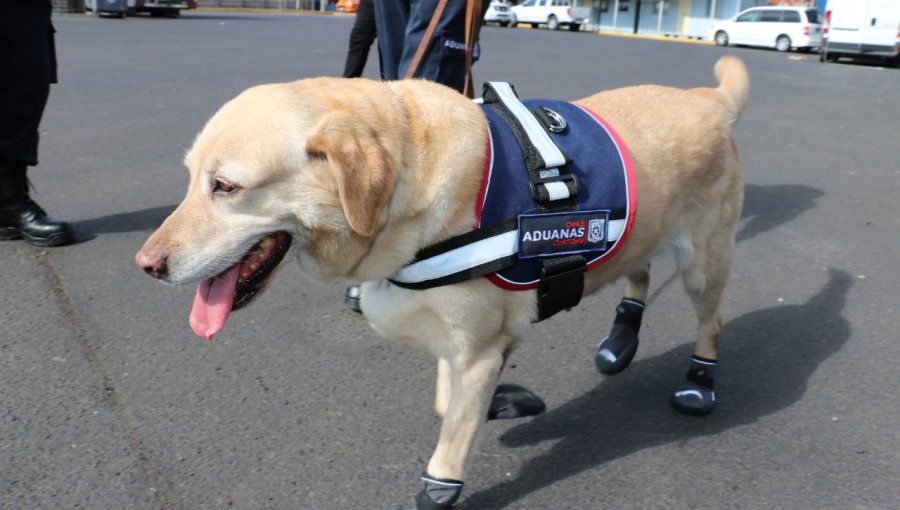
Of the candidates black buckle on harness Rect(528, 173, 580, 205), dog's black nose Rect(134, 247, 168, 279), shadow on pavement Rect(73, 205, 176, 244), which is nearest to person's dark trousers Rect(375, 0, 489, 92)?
black buckle on harness Rect(528, 173, 580, 205)

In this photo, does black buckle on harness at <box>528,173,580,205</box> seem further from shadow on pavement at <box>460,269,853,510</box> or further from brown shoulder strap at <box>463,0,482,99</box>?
brown shoulder strap at <box>463,0,482,99</box>

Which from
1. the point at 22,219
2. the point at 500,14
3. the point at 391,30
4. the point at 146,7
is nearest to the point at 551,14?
the point at 500,14

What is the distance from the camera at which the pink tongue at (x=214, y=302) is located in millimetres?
2320

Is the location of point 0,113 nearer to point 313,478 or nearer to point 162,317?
point 162,317

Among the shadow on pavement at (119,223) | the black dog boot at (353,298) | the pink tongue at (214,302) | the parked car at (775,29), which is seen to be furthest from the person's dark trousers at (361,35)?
the parked car at (775,29)

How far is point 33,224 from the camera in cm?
462

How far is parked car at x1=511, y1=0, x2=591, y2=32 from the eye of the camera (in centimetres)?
3878

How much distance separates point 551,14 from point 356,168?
39.2 m

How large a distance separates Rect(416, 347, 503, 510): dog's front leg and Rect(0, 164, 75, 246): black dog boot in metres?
3.20

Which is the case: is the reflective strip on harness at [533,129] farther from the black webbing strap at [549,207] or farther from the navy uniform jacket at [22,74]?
the navy uniform jacket at [22,74]

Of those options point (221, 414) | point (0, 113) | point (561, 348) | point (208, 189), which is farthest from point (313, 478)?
point (0, 113)

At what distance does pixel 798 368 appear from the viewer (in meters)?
3.67

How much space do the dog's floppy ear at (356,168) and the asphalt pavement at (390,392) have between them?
1.05 m

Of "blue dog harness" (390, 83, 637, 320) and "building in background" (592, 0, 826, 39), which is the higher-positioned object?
"building in background" (592, 0, 826, 39)
